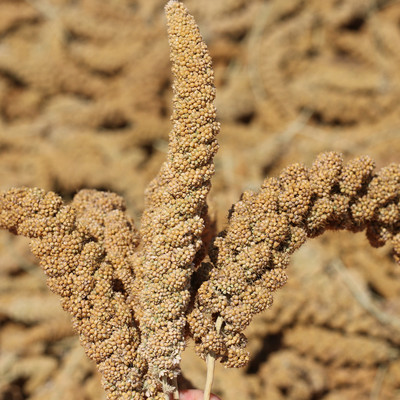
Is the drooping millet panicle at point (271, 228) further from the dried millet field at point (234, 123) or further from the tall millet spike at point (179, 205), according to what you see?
the dried millet field at point (234, 123)

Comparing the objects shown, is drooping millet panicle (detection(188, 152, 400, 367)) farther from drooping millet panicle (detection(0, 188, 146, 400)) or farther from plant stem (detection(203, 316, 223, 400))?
drooping millet panicle (detection(0, 188, 146, 400))

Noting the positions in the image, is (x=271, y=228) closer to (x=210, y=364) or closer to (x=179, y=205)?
(x=179, y=205)

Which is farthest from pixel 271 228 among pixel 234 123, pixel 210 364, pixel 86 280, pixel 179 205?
pixel 234 123

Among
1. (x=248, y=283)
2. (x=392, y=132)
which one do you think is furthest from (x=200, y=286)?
(x=392, y=132)

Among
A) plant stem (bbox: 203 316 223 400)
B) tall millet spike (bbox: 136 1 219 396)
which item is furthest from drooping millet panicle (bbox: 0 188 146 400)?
plant stem (bbox: 203 316 223 400)

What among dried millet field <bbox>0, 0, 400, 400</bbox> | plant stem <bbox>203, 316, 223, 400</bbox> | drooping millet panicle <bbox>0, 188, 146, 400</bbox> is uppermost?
dried millet field <bbox>0, 0, 400, 400</bbox>
